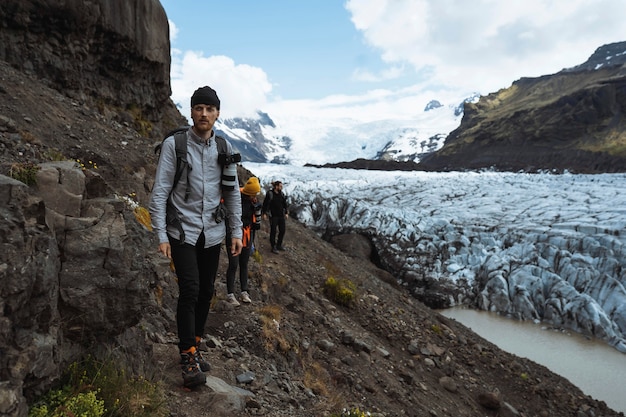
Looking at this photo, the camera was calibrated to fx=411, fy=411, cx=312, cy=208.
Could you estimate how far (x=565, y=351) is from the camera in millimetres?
14328

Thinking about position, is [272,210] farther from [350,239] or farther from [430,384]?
[350,239]

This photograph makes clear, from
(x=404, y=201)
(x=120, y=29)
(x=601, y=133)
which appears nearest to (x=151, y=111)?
(x=120, y=29)

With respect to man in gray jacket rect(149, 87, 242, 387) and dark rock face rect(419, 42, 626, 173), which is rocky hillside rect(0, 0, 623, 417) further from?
dark rock face rect(419, 42, 626, 173)

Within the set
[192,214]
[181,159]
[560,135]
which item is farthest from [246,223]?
[560,135]

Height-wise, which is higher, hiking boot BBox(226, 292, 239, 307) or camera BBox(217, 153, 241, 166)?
camera BBox(217, 153, 241, 166)

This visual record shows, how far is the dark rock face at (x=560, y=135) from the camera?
69.7 meters

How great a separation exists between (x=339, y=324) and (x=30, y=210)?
7.23m

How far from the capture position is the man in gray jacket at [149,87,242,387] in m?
3.23

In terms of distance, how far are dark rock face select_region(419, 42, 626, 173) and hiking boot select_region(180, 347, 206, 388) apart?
206ft

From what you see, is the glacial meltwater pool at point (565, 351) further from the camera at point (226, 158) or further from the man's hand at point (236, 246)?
the camera at point (226, 158)

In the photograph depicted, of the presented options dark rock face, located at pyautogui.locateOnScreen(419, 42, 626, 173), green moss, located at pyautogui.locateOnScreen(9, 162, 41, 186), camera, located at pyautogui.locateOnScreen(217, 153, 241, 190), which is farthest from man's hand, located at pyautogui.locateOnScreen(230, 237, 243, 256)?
dark rock face, located at pyautogui.locateOnScreen(419, 42, 626, 173)

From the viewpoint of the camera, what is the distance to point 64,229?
285 cm

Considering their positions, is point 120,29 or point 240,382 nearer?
point 240,382

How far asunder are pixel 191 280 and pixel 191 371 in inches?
30.2
